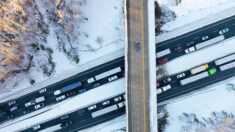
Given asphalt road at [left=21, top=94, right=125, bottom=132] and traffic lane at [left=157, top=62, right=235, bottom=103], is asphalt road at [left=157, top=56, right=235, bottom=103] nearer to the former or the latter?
traffic lane at [left=157, top=62, right=235, bottom=103]

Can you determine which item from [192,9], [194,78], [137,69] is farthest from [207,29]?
[137,69]

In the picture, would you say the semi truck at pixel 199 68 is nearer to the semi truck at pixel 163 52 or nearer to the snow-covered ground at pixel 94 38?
the semi truck at pixel 163 52

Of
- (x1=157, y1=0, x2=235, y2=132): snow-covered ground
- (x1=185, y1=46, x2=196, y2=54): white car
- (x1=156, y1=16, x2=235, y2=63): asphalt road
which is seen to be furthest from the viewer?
(x1=156, y1=16, x2=235, y2=63): asphalt road

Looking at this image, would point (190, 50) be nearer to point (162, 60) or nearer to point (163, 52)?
point (163, 52)

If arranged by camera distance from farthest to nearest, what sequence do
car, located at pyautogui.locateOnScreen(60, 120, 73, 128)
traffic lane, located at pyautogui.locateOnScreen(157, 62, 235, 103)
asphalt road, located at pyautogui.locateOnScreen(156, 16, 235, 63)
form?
asphalt road, located at pyautogui.locateOnScreen(156, 16, 235, 63) < car, located at pyautogui.locateOnScreen(60, 120, 73, 128) < traffic lane, located at pyautogui.locateOnScreen(157, 62, 235, 103)

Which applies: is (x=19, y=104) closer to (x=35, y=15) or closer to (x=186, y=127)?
(x=35, y=15)

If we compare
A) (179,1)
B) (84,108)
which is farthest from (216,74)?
(84,108)

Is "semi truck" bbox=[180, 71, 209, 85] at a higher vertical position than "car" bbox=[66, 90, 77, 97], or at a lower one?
higher

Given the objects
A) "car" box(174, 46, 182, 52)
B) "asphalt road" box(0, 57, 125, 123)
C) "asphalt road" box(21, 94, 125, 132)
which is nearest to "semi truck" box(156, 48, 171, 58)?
"car" box(174, 46, 182, 52)

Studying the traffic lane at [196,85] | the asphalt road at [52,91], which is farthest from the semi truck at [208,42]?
the asphalt road at [52,91]
